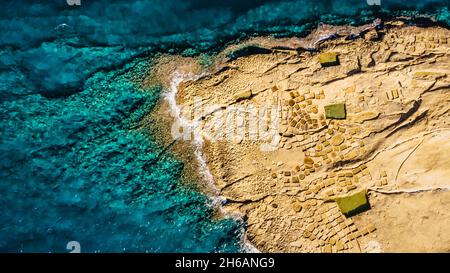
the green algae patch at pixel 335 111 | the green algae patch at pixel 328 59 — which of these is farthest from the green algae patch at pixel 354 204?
the green algae patch at pixel 328 59

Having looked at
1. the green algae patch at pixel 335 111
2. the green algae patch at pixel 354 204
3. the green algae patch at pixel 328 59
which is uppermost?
the green algae patch at pixel 328 59

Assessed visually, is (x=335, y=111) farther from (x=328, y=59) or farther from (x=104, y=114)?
(x=104, y=114)

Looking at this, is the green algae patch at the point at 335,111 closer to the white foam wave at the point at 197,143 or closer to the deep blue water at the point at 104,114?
the deep blue water at the point at 104,114

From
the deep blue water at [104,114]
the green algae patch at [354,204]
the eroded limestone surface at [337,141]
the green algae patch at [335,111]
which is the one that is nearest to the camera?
the eroded limestone surface at [337,141]

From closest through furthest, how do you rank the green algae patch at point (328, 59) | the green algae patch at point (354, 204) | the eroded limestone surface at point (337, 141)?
1. the eroded limestone surface at point (337, 141)
2. the green algae patch at point (354, 204)
3. the green algae patch at point (328, 59)

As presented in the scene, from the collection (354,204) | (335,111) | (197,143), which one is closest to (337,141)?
(335,111)

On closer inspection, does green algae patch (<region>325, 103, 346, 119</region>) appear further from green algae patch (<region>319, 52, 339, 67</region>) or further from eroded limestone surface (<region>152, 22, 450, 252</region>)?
green algae patch (<region>319, 52, 339, 67</region>)
